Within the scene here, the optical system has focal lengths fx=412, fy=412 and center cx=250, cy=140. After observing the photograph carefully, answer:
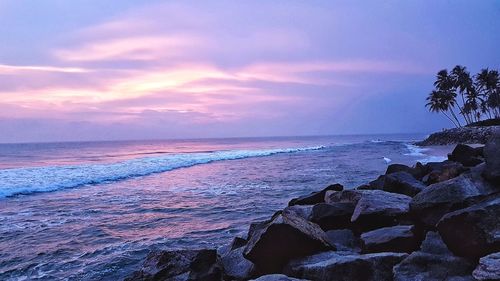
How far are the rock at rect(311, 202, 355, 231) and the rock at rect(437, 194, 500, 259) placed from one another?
257 cm

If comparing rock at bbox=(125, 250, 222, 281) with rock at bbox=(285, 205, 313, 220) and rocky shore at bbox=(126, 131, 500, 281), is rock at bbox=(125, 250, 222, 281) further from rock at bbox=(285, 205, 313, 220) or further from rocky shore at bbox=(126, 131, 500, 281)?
rock at bbox=(285, 205, 313, 220)

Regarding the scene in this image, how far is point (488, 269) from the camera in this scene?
12.1 ft

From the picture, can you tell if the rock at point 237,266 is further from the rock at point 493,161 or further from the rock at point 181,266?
the rock at point 493,161

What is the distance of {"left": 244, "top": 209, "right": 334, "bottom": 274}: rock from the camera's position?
5383 mm

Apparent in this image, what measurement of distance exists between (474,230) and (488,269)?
0.64 m

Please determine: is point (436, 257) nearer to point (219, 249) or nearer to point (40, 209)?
point (219, 249)

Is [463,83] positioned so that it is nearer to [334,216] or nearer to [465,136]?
[465,136]

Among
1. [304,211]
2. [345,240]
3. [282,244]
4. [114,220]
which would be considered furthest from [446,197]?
[114,220]

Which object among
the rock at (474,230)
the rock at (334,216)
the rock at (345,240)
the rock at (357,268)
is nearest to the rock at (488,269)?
the rock at (474,230)

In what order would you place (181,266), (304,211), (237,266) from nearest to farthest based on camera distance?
1. (181,266)
2. (237,266)
3. (304,211)

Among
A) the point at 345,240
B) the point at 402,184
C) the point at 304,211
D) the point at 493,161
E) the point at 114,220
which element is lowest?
the point at 114,220

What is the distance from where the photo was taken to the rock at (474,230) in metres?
4.18

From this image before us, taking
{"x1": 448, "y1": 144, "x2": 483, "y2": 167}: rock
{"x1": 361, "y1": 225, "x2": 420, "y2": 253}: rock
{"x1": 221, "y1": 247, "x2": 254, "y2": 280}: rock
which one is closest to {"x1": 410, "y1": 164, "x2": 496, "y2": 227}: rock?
{"x1": 361, "y1": 225, "x2": 420, "y2": 253}: rock

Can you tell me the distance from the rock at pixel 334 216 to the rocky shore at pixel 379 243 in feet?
0.06
